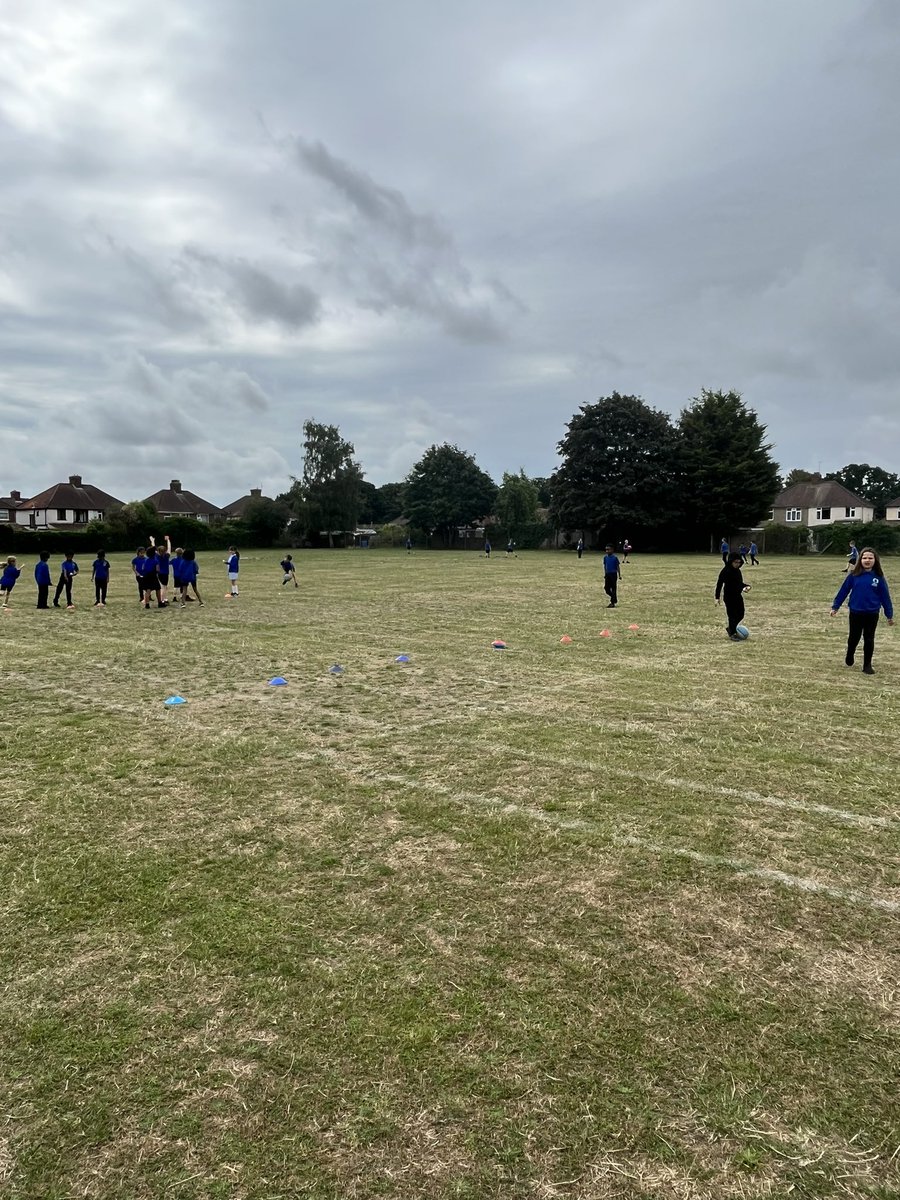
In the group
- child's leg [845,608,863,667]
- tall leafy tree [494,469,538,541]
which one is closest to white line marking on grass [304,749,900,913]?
child's leg [845,608,863,667]

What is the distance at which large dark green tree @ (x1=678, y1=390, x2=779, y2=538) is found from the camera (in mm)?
63938

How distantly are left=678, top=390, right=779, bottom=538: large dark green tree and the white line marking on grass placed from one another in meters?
63.0

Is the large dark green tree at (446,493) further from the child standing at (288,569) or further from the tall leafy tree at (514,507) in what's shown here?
the child standing at (288,569)

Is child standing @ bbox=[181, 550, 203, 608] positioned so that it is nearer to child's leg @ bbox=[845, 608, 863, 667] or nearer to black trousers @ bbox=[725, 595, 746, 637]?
black trousers @ bbox=[725, 595, 746, 637]

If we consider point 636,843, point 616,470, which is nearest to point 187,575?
point 636,843

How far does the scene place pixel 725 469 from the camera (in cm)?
6359

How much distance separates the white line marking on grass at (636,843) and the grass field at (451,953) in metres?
0.03

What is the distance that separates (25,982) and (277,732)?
4361 mm

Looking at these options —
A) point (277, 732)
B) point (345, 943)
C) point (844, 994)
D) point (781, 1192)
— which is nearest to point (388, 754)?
point (277, 732)

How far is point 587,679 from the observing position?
10656 mm

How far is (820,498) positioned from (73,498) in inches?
3478

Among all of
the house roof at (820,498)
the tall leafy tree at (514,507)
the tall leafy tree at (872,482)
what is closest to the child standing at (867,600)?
the tall leafy tree at (514,507)

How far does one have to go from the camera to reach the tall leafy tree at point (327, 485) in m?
78.1

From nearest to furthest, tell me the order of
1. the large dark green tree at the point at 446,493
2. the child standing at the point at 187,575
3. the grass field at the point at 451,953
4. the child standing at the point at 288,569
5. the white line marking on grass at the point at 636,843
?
1. the grass field at the point at 451,953
2. the white line marking on grass at the point at 636,843
3. the child standing at the point at 187,575
4. the child standing at the point at 288,569
5. the large dark green tree at the point at 446,493
